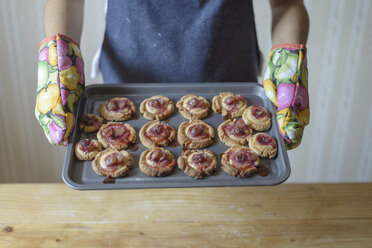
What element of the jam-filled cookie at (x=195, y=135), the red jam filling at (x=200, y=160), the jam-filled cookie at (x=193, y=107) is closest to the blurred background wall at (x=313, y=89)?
the jam-filled cookie at (x=193, y=107)

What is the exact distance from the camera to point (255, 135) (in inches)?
45.1

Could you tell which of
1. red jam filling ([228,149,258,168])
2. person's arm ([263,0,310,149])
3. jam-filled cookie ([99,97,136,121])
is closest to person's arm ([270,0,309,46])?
person's arm ([263,0,310,149])

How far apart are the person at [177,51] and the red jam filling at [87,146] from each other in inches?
1.8

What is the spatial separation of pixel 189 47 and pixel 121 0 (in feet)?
0.86

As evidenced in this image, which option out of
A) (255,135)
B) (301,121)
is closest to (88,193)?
(255,135)

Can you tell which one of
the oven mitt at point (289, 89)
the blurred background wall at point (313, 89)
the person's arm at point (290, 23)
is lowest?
the blurred background wall at point (313, 89)

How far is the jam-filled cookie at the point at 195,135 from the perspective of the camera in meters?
1.13

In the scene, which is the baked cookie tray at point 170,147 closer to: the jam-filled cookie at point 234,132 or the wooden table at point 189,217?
the jam-filled cookie at point 234,132

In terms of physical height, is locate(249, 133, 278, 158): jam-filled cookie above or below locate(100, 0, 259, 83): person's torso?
below

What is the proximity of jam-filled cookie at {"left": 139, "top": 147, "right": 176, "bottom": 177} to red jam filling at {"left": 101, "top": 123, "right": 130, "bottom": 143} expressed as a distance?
0.08 meters

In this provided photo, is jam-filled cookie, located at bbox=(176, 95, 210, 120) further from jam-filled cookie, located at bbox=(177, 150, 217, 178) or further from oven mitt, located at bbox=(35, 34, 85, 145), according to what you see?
oven mitt, located at bbox=(35, 34, 85, 145)

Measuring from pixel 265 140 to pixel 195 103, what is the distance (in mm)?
238

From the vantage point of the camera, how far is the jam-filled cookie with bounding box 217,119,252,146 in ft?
3.76

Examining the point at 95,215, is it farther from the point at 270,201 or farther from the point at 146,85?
the point at 270,201
